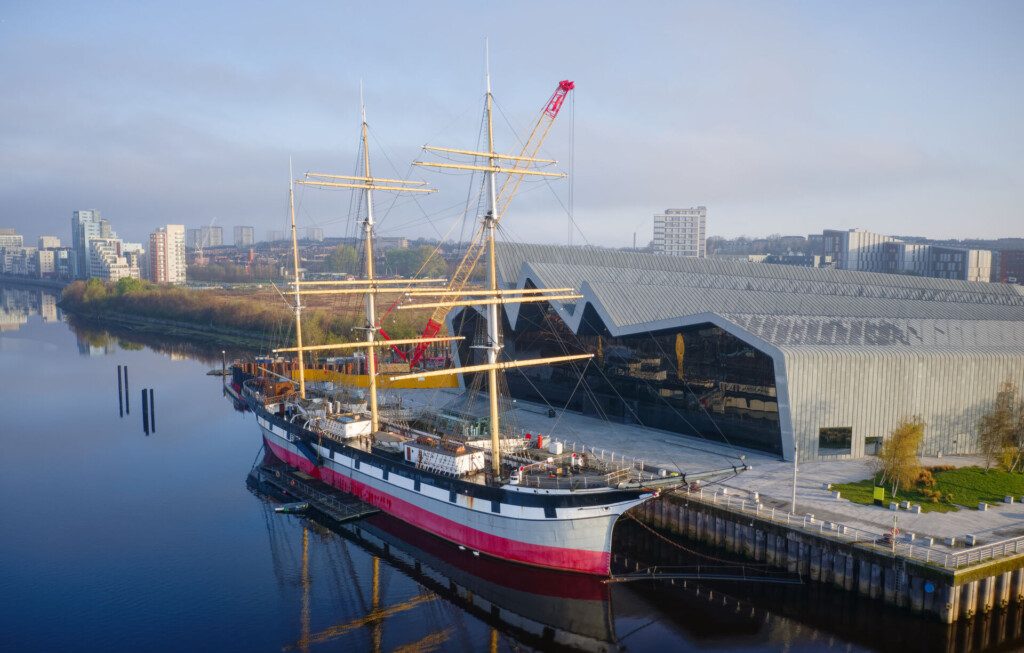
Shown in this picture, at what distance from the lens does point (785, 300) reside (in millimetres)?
50656

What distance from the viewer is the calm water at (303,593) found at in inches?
907

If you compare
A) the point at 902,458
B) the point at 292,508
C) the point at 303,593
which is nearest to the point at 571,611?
the point at 303,593

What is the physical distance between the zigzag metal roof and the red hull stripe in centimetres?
1419

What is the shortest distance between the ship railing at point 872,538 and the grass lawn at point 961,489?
3457mm

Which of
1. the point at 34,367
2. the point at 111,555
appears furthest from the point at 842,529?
the point at 34,367

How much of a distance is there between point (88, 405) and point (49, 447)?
49.1 ft

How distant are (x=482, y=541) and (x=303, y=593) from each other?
687cm

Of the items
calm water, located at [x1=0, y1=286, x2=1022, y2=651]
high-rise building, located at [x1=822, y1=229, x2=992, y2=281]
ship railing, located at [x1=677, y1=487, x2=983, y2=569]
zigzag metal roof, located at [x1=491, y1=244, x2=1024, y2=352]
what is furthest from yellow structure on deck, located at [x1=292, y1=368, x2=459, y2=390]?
high-rise building, located at [x1=822, y1=229, x2=992, y2=281]

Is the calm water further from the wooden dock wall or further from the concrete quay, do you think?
the concrete quay

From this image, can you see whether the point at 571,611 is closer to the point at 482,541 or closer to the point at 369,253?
the point at 482,541

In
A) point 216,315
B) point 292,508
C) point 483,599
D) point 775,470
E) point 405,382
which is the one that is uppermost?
point 216,315

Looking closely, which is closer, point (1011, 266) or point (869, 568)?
point (869, 568)

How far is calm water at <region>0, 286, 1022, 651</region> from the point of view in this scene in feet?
75.6

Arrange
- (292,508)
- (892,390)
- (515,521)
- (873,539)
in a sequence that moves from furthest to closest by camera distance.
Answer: (892,390) → (292,508) → (515,521) → (873,539)
